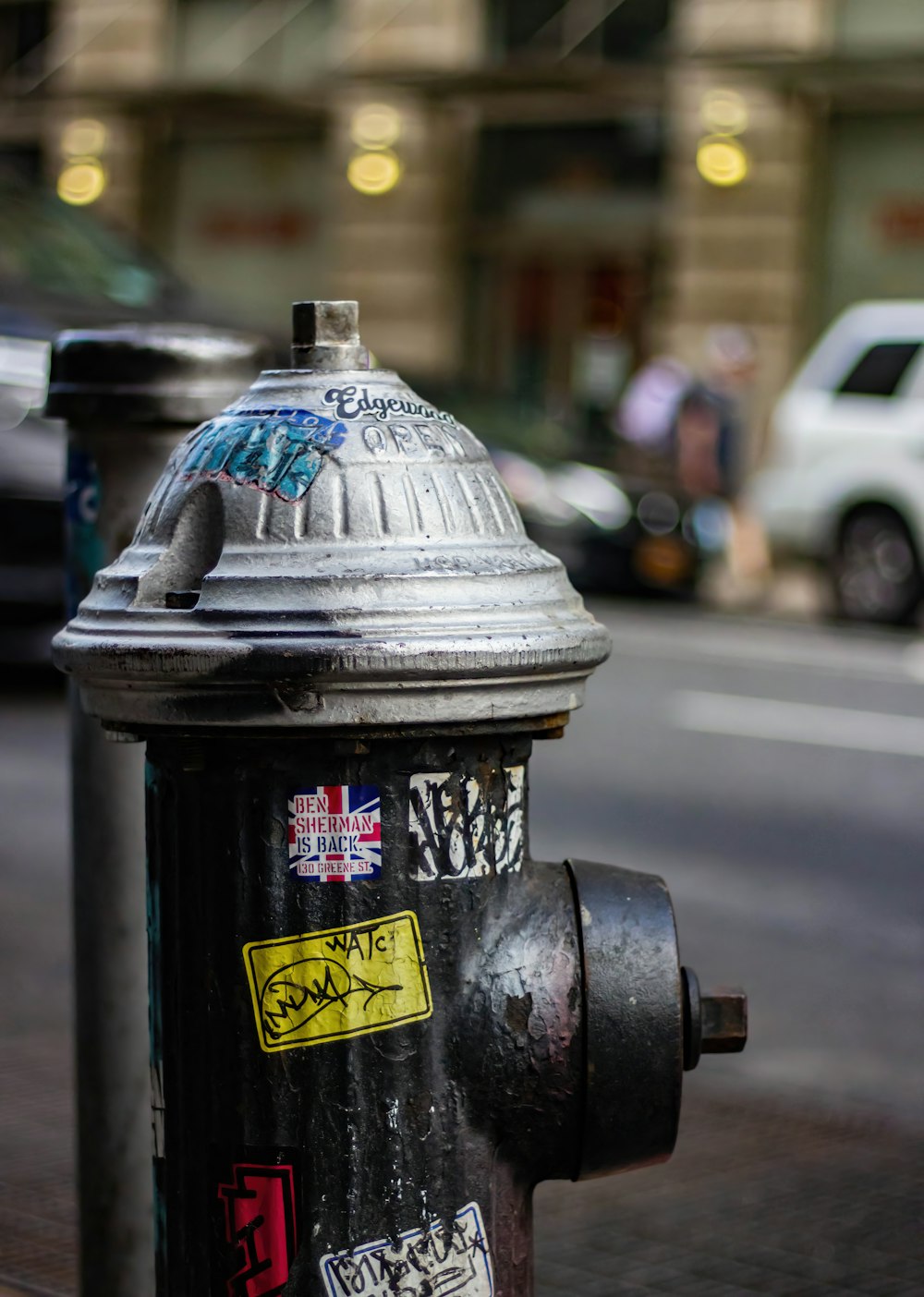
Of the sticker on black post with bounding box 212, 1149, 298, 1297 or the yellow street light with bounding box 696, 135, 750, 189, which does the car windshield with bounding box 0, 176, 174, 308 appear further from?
the yellow street light with bounding box 696, 135, 750, 189

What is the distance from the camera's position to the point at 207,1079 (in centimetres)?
222

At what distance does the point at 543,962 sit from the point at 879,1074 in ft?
8.76

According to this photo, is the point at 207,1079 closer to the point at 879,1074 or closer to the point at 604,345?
the point at 879,1074

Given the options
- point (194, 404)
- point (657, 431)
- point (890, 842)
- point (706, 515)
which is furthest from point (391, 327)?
point (194, 404)

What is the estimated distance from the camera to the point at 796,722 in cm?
930

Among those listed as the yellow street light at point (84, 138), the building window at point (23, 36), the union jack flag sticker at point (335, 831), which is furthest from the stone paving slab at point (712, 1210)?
the building window at point (23, 36)

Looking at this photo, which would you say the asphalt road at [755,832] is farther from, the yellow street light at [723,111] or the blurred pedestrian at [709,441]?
the yellow street light at [723,111]

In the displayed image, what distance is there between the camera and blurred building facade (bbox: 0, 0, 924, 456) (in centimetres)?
1944

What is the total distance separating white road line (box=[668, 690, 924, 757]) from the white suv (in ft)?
11.8

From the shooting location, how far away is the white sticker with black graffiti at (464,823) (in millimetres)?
2166

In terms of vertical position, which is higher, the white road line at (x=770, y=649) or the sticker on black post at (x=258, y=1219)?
the sticker on black post at (x=258, y=1219)

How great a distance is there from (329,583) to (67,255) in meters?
8.41

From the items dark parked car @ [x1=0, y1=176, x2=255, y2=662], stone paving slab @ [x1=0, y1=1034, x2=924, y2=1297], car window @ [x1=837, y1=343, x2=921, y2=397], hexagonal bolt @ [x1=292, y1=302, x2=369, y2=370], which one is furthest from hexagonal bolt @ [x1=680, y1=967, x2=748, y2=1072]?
car window @ [x1=837, y1=343, x2=921, y2=397]

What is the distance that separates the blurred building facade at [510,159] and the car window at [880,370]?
16.1 feet
